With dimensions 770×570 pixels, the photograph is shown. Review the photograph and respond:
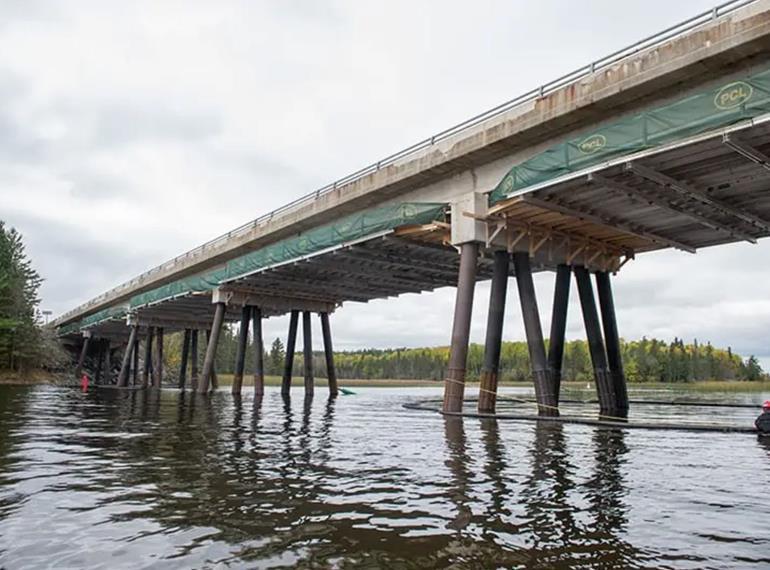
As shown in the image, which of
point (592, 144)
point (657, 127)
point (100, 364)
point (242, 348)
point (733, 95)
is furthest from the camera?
point (100, 364)

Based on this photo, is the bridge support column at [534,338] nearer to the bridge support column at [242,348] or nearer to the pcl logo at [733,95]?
the pcl logo at [733,95]

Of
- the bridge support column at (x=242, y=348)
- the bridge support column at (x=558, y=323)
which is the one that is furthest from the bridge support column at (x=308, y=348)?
the bridge support column at (x=558, y=323)

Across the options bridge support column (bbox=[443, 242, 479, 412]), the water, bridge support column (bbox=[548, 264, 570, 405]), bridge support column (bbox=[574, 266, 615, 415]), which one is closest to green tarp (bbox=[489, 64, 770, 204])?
bridge support column (bbox=[443, 242, 479, 412])

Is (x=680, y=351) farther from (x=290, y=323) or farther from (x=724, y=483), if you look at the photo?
(x=724, y=483)

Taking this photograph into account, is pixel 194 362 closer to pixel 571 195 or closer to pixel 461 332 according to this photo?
pixel 461 332

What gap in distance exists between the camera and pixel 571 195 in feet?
61.1

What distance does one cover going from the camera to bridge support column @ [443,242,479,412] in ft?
66.2

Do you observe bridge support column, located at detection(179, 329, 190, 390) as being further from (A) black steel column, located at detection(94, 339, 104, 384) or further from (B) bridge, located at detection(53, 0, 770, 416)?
(B) bridge, located at detection(53, 0, 770, 416)

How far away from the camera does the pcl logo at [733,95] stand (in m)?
13.0

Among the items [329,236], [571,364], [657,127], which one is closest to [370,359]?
[571,364]

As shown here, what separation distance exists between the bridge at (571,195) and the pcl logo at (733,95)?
3cm

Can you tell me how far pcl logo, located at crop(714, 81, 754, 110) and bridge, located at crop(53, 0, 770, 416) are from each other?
26 mm

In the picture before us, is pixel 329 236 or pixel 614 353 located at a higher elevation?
pixel 329 236

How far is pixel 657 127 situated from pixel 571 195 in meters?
4.29
